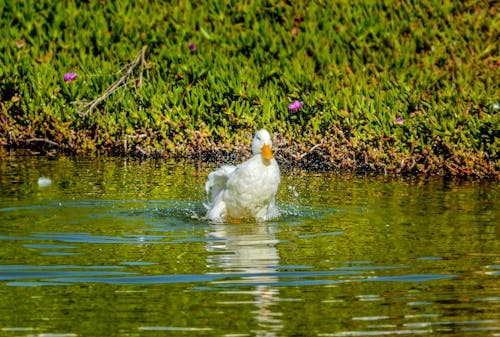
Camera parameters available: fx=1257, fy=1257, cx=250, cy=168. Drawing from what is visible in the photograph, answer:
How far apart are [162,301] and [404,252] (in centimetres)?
226

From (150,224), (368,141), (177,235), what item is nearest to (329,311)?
(177,235)

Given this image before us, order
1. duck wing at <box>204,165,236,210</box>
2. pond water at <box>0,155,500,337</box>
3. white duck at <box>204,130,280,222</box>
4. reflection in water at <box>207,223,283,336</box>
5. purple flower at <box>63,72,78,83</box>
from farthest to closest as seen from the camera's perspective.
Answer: purple flower at <box>63,72,78,83</box> → duck wing at <box>204,165,236,210</box> → white duck at <box>204,130,280,222</box> → reflection in water at <box>207,223,283,336</box> → pond water at <box>0,155,500,337</box>

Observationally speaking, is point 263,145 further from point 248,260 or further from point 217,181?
point 248,260

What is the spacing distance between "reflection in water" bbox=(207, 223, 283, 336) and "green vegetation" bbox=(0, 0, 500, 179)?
4410mm

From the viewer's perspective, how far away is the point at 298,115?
14.6 metres

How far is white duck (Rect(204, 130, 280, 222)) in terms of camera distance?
966 centimetres

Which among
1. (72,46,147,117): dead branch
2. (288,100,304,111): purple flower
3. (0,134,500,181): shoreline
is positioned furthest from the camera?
(72,46,147,117): dead branch

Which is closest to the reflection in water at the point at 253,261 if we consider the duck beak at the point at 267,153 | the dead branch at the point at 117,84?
the duck beak at the point at 267,153

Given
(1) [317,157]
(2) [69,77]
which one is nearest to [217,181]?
(1) [317,157]

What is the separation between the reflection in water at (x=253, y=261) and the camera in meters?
6.07

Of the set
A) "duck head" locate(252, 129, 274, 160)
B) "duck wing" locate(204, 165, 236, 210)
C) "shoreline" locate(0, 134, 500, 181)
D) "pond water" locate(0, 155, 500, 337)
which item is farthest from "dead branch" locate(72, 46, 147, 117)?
"duck head" locate(252, 129, 274, 160)

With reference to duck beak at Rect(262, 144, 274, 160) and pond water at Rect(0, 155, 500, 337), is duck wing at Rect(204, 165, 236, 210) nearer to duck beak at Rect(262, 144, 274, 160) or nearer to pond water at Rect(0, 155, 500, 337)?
pond water at Rect(0, 155, 500, 337)

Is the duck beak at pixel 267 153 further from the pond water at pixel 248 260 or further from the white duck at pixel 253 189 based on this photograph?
the pond water at pixel 248 260

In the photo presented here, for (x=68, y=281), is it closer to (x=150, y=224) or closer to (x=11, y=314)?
(x=11, y=314)
